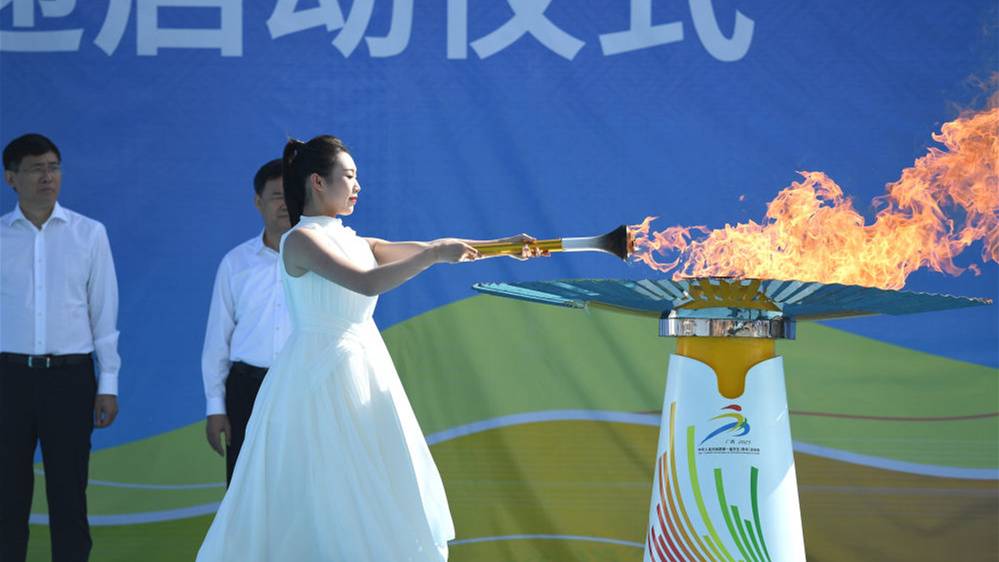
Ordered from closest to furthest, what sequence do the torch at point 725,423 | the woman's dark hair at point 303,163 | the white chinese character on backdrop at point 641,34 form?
the torch at point 725,423 < the woman's dark hair at point 303,163 < the white chinese character on backdrop at point 641,34

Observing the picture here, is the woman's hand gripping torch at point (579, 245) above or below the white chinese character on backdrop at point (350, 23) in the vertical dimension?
below

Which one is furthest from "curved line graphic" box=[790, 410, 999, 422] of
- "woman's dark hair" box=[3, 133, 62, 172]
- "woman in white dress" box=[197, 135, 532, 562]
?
"woman's dark hair" box=[3, 133, 62, 172]

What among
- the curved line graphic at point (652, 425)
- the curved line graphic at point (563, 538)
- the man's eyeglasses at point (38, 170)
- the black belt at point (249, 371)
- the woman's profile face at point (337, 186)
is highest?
the man's eyeglasses at point (38, 170)

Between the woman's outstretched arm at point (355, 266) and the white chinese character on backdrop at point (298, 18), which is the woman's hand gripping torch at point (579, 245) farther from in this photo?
the white chinese character on backdrop at point (298, 18)

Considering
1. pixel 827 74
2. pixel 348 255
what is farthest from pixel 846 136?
Result: pixel 348 255

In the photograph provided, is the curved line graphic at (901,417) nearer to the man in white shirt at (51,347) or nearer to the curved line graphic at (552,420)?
the curved line graphic at (552,420)

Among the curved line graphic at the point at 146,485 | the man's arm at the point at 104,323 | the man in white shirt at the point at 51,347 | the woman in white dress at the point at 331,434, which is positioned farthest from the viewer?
the curved line graphic at the point at 146,485

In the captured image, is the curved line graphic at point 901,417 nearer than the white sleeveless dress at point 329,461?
No

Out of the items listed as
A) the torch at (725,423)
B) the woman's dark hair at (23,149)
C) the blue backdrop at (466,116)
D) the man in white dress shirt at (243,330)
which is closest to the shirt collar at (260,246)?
the man in white dress shirt at (243,330)

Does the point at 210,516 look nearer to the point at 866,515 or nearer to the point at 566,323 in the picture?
the point at 566,323

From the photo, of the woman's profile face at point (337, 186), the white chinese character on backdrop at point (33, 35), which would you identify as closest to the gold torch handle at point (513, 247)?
the woman's profile face at point (337, 186)

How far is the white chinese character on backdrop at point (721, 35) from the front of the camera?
16.4ft

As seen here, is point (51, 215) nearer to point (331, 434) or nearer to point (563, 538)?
point (331, 434)

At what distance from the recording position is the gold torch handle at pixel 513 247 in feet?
10.7
